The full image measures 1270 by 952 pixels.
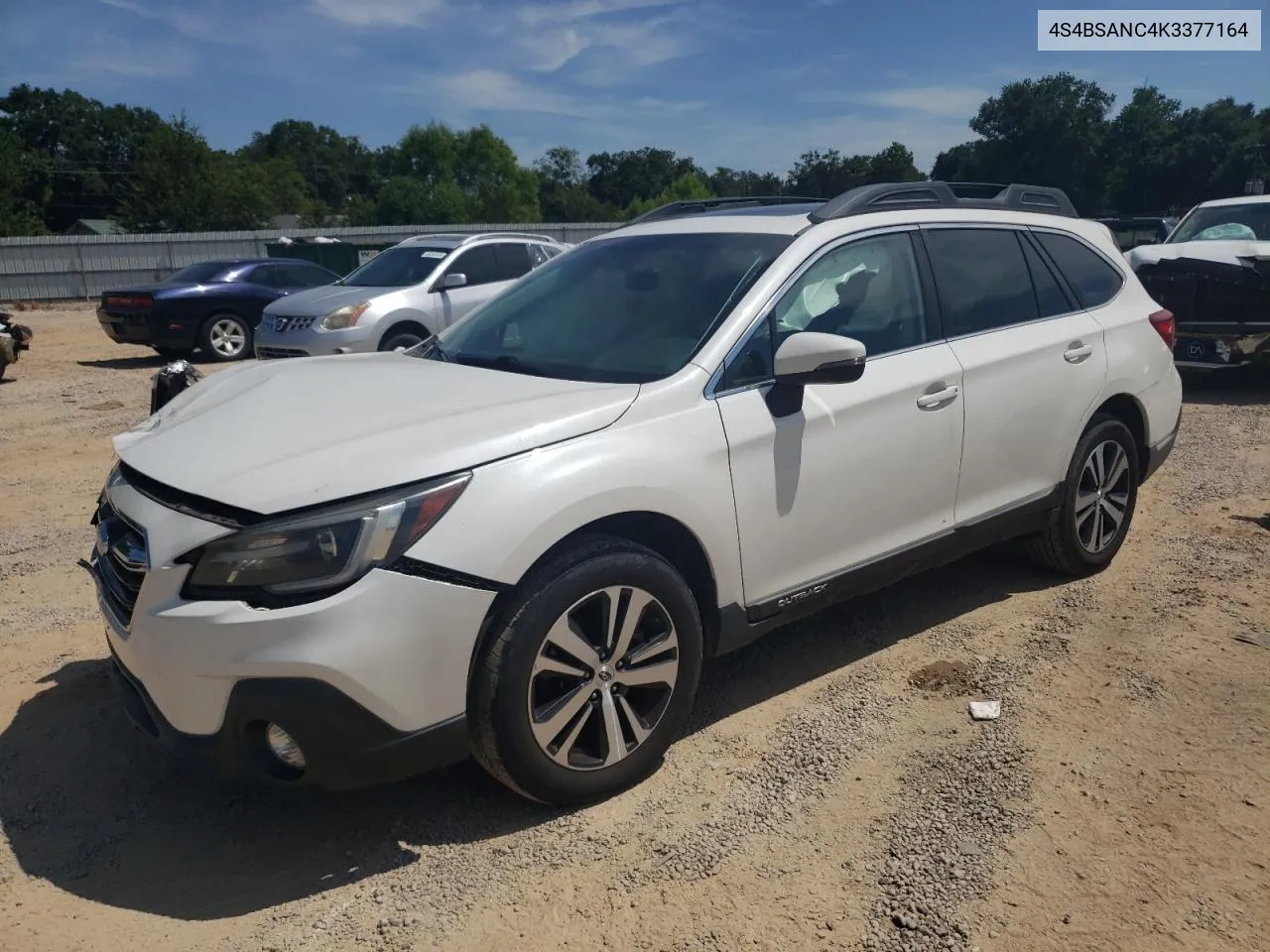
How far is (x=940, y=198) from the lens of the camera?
428 centimetres

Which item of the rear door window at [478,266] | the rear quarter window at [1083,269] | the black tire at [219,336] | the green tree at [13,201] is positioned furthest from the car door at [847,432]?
the green tree at [13,201]

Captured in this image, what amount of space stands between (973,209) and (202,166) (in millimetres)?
47403

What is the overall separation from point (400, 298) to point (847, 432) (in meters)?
8.29

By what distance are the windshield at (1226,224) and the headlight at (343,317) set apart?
8.74 metres

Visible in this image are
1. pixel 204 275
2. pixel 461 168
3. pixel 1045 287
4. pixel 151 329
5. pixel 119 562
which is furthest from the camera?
pixel 461 168

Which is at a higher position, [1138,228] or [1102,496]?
[1138,228]

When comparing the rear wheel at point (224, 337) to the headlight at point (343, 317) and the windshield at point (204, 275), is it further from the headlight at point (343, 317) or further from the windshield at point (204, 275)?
the headlight at point (343, 317)

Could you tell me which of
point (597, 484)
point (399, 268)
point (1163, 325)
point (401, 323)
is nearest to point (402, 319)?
point (401, 323)

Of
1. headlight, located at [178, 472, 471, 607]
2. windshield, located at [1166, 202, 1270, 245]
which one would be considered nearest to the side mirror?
headlight, located at [178, 472, 471, 607]

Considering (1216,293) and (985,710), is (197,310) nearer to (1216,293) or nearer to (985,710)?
(1216,293)

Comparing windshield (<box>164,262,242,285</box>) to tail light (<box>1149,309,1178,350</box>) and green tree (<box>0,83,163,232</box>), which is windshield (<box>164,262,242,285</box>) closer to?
tail light (<box>1149,309,1178,350</box>)

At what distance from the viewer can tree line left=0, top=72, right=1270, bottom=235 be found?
1762 inches

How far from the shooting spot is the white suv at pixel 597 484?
8.25ft

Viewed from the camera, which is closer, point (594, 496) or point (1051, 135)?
point (594, 496)
